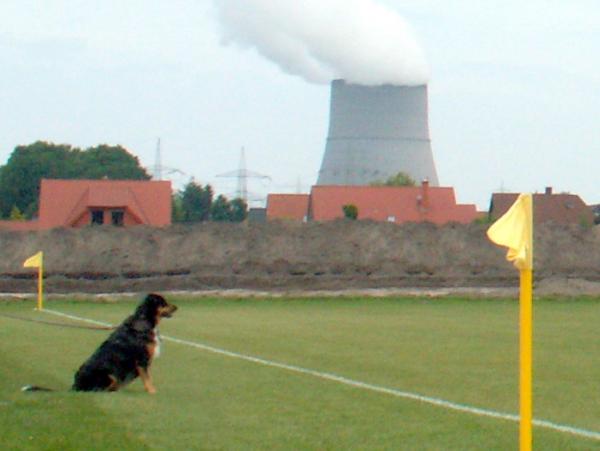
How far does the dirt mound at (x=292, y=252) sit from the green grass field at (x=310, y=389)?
87.2ft

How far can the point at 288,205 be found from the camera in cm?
10462

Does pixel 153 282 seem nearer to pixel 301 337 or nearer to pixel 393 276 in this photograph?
pixel 393 276

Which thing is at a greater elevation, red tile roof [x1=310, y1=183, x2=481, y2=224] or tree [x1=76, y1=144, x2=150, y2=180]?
tree [x1=76, y1=144, x2=150, y2=180]

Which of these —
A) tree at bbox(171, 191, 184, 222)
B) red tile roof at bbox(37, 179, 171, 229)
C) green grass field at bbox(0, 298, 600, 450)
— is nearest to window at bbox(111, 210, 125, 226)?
red tile roof at bbox(37, 179, 171, 229)

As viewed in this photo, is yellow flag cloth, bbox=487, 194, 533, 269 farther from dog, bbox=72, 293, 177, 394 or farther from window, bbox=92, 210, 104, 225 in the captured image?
window, bbox=92, 210, 104, 225

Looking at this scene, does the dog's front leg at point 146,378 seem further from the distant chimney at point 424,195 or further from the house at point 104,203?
the distant chimney at point 424,195

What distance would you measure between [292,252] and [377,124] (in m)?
13.0

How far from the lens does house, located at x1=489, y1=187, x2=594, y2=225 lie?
93938mm

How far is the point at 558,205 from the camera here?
95938 mm

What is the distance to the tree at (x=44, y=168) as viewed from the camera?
118 metres

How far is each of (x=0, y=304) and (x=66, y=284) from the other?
7757 mm

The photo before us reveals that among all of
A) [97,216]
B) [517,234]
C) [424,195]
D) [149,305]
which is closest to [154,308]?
[149,305]

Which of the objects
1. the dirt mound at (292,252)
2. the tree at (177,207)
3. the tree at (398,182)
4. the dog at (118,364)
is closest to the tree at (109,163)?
the tree at (177,207)

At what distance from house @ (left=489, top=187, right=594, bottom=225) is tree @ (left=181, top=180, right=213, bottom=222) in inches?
826
